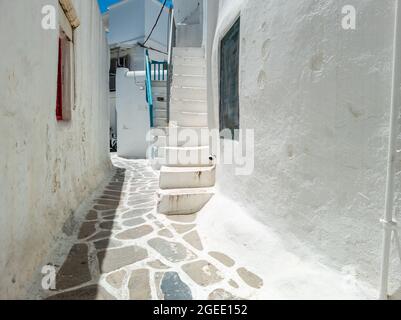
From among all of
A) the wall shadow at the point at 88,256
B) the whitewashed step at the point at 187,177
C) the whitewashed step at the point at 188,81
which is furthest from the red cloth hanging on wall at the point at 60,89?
the whitewashed step at the point at 188,81

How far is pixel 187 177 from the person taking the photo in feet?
15.1

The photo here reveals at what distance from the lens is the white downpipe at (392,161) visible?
155 centimetres

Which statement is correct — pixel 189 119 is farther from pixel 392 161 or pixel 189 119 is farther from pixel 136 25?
pixel 136 25

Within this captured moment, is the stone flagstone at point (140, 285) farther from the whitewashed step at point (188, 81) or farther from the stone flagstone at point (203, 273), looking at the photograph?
the whitewashed step at point (188, 81)

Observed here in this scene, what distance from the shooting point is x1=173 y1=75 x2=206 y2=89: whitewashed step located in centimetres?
718

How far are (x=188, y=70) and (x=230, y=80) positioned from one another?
3.93m

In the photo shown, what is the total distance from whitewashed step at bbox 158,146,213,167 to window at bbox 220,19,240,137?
2.85 ft

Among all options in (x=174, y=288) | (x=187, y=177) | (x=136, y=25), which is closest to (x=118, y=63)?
(x=136, y=25)

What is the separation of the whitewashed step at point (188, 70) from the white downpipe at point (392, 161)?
6.28 metres

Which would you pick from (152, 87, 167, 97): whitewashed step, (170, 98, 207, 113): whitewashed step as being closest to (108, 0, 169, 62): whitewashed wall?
(152, 87, 167, 97): whitewashed step

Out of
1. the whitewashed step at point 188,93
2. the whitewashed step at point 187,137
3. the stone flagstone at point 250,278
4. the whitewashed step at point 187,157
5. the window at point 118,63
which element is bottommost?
the stone flagstone at point 250,278
